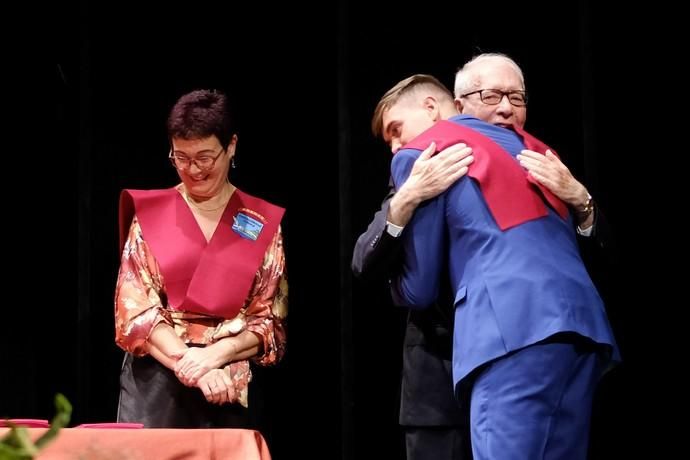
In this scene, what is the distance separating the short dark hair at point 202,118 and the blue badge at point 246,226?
0.63ft

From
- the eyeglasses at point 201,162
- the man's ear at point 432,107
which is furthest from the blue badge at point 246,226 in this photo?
the man's ear at point 432,107

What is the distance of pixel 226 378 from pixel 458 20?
4.92 feet

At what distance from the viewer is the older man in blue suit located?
1814 millimetres

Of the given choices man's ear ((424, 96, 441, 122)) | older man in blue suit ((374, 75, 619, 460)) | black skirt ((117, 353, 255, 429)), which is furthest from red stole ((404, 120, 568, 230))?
black skirt ((117, 353, 255, 429))

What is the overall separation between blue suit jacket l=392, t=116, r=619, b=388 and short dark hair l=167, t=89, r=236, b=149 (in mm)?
823

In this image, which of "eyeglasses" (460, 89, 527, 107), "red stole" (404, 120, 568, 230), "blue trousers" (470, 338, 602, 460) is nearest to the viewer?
"blue trousers" (470, 338, 602, 460)

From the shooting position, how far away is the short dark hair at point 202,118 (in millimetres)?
2705

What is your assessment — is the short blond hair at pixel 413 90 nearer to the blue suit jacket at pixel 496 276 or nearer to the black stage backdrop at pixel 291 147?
the black stage backdrop at pixel 291 147

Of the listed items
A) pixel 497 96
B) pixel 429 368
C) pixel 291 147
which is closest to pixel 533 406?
pixel 429 368

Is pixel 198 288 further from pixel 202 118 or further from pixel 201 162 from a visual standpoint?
pixel 202 118

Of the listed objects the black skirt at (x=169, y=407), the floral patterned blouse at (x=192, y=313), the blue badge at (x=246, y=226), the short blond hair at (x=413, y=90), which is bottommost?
the black skirt at (x=169, y=407)

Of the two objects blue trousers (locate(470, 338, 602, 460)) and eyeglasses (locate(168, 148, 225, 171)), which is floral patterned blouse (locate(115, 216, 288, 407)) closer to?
eyeglasses (locate(168, 148, 225, 171))

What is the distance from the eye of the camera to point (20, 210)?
332cm

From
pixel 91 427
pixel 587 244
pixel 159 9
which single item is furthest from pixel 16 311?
pixel 587 244
